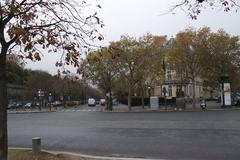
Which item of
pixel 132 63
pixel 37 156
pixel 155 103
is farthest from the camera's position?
pixel 132 63

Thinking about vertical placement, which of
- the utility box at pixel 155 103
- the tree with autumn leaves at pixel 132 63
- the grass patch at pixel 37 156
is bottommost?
the grass patch at pixel 37 156

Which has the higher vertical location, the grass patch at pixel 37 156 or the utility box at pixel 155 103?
the utility box at pixel 155 103

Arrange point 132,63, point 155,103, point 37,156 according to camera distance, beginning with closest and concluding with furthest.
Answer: point 37,156, point 155,103, point 132,63

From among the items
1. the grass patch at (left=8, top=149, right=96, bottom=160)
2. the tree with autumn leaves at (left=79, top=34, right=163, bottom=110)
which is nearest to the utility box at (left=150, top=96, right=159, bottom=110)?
the tree with autumn leaves at (left=79, top=34, right=163, bottom=110)

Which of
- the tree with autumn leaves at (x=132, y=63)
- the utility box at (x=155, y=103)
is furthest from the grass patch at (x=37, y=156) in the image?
the tree with autumn leaves at (x=132, y=63)

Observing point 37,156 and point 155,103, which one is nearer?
point 37,156

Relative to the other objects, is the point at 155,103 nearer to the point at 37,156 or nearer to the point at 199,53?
the point at 199,53

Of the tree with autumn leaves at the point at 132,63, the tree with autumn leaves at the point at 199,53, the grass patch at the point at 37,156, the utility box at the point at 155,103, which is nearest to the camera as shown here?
the grass patch at the point at 37,156

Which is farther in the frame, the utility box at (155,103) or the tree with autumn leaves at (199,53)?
the tree with autumn leaves at (199,53)

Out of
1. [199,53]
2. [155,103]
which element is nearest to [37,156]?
[155,103]

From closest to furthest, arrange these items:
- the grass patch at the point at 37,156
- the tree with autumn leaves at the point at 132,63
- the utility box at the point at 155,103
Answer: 1. the grass patch at the point at 37,156
2. the utility box at the point at 155,103
3. the tree with autumn leaves at the point at 132,63

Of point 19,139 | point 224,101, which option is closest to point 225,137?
point 19,139

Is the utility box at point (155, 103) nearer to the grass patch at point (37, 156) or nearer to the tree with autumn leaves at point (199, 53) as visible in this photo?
the tree with autumn leaves at point (199, 53)

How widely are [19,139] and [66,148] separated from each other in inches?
→ 186
